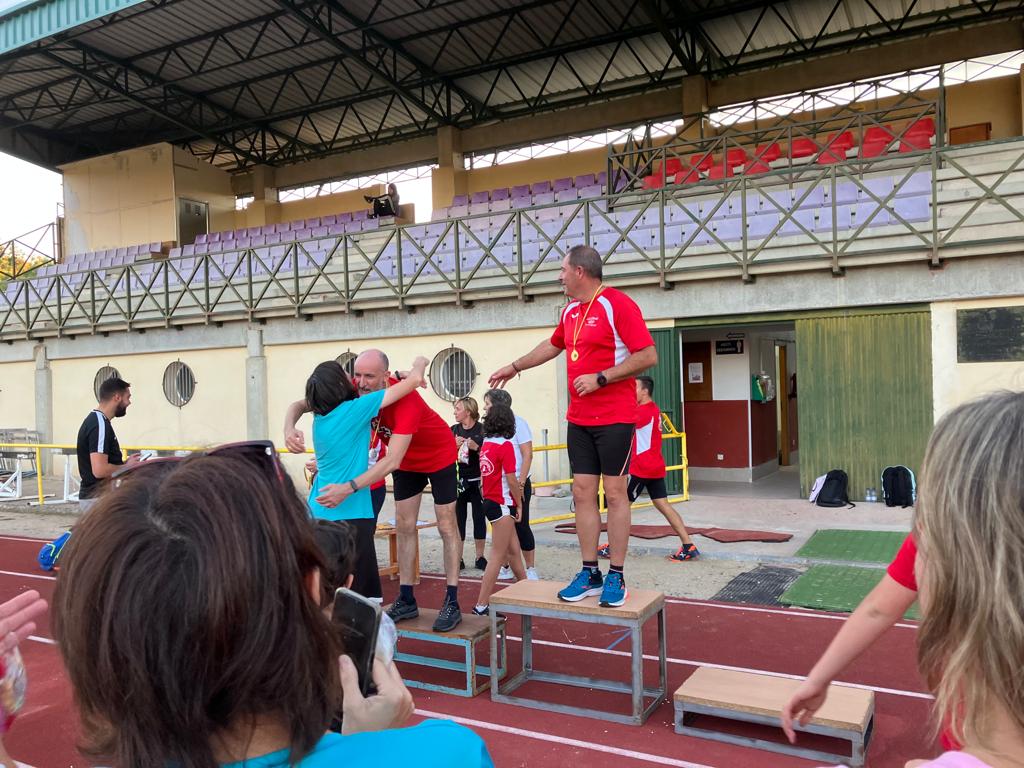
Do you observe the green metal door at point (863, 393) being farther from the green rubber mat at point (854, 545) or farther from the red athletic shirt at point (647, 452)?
the red athletic shirt at point (647, 452)

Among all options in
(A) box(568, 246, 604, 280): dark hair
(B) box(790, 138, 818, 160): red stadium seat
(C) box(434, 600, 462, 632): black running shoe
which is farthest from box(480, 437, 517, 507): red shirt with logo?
(B) box(790, 138, 818, 160): red stadium seat

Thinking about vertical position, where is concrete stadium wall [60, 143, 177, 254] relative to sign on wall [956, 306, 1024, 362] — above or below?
above

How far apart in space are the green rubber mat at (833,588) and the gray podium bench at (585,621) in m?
2.09

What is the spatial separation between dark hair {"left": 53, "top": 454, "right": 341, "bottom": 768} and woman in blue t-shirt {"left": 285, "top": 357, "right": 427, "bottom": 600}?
3.50 metres

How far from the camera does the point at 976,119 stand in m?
16.9

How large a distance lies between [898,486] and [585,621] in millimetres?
7278

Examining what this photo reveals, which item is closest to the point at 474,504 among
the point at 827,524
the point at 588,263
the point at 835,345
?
the point at 588,263

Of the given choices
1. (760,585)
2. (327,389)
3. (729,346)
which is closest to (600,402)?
(327,389)

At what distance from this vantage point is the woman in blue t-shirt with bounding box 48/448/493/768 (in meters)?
1.01

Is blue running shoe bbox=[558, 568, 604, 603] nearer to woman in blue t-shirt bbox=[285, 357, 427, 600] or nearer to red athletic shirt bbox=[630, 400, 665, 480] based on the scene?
woman in blue t-shirt bbox=[285, 357, 427, 600]

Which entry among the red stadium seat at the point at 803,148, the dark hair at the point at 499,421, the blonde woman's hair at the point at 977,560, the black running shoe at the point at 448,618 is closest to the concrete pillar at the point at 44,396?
the dark hair at the point at 499,421

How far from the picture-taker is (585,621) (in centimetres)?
469

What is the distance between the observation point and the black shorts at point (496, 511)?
6059 millimetres

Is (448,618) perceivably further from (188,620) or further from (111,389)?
(111,389)
